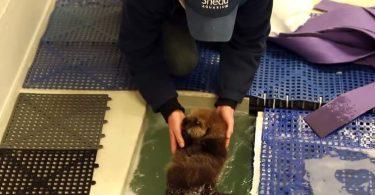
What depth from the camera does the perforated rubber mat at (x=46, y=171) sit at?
1477mm

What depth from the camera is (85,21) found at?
6.59 ft

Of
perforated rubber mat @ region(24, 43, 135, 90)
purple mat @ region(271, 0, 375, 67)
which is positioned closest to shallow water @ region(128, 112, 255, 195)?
perforated rubber mat @ region(24, 43, 135, 90)

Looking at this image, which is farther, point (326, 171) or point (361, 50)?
point (361, 50)

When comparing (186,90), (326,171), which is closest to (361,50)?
(326,171)

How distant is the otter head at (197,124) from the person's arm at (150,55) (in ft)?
0.33

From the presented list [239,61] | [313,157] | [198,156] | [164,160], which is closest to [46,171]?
[164,160]

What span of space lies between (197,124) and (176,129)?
0.46 feet

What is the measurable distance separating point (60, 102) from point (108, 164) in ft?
1.04

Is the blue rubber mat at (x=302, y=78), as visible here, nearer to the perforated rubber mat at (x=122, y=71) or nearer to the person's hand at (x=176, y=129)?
the perforated rubber mat at (x=122, y=71)

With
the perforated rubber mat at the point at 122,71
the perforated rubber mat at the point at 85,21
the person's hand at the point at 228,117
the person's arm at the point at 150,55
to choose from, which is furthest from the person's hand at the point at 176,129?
the perforated rubber mat at the point at 85,21

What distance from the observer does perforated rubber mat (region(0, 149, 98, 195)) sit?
4.84ft

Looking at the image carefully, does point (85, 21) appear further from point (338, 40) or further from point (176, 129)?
point (338, 40)

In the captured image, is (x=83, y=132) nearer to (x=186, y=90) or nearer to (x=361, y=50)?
(x=186, y=90)

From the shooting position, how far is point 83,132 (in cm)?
162
